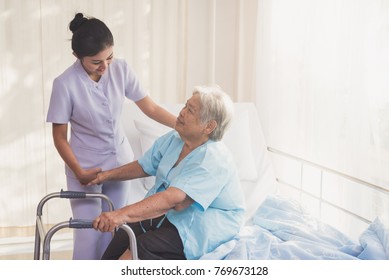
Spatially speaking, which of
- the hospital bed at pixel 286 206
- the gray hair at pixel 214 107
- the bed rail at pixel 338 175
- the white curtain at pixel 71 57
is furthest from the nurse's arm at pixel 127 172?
the white curtain at pixel 71 57

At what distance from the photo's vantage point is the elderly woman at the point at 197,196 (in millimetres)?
2129

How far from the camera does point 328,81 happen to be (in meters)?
2.93

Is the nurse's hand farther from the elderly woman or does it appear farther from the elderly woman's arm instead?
the elderly woman's arm

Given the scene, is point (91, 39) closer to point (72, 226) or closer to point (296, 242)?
point (72, 226)

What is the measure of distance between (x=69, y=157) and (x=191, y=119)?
0.54 metres

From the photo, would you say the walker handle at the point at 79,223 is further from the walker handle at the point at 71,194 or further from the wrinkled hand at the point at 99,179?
the wrinkled hand at the point at 99,179

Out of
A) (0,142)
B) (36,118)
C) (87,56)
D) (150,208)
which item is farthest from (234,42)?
(150,208)

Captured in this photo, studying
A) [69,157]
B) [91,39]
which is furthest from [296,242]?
[91,39]

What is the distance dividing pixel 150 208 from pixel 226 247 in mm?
345

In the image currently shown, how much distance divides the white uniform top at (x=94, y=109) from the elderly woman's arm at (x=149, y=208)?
52 centimetres

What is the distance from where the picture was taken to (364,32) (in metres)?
2.63

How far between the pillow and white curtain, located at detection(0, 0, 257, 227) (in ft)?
2.46

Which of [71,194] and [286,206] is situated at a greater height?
[71,194]

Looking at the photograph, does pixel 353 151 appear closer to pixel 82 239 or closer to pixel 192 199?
pixel 192 199
